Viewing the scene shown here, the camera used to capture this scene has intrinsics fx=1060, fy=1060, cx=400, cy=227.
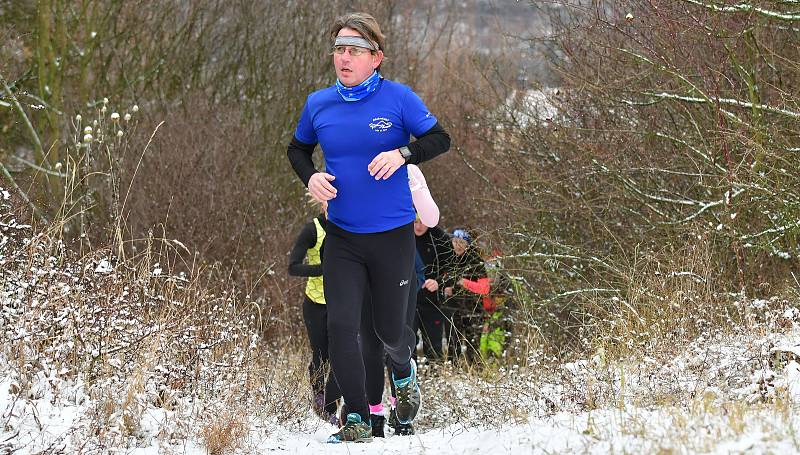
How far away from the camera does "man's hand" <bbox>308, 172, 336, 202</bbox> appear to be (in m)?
5.41

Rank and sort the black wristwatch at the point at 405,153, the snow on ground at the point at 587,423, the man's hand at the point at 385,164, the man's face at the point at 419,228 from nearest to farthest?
the snow on ground at the point at 587,423, the man's hand at the point at 385,164, the black wristwatch at the point at 405,153, the man's face at the point at 419,228

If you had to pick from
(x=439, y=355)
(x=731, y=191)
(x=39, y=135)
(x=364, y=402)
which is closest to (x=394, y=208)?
(x=364, y=402)

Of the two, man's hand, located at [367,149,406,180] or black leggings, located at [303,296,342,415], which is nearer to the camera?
man's hand, located at [367,149,406,180]

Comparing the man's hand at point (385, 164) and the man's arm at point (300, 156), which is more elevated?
the man's hand at point (385, 164)

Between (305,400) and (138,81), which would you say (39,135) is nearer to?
(138,81)

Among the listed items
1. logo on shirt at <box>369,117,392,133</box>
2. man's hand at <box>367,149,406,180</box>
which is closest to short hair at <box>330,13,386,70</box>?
logo on shirt at <box>369,117,392,133</box>

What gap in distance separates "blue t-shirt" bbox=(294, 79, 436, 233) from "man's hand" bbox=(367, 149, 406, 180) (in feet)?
0.49

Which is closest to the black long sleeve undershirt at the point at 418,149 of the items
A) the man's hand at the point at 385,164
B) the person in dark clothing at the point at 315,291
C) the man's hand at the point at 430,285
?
the man's hand at the point at 385,164

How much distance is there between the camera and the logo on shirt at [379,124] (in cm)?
545

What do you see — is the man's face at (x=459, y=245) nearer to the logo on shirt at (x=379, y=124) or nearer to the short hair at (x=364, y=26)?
the short hair at (x=364, y=26)

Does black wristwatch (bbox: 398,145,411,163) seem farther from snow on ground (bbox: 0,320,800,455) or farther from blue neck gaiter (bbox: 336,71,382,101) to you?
snow on ground (bbox: 0,320,800,455)

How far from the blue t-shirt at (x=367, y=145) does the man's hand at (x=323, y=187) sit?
9 centimetres

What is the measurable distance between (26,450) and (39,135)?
14875mm

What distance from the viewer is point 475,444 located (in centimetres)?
457
